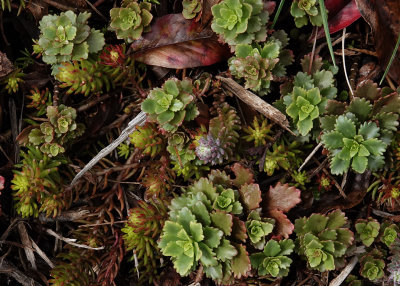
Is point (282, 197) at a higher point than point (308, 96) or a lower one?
lower

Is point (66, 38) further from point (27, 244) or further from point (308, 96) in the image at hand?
point (308, 96)

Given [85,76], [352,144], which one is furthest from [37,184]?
[352,144]

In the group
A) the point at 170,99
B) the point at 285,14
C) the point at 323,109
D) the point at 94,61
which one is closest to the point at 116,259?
the point at 170,99

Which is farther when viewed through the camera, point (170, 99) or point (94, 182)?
point (94, 182)

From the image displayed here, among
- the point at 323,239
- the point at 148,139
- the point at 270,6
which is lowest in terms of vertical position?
the point at 323,239

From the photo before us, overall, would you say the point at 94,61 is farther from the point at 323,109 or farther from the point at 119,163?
the point at 323,109

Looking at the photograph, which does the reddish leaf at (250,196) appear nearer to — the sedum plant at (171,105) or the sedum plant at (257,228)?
the sedum plant at (257,228)

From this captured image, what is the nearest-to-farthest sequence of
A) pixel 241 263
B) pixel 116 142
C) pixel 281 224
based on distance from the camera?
pixel 241 263
pixel 281 224
pixel 116 142

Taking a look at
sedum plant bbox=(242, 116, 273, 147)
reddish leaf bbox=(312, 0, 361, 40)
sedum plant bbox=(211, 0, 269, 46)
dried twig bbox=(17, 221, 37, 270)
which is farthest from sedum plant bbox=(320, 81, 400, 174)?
dried twig bbox=(17, 221, 37, 270)
